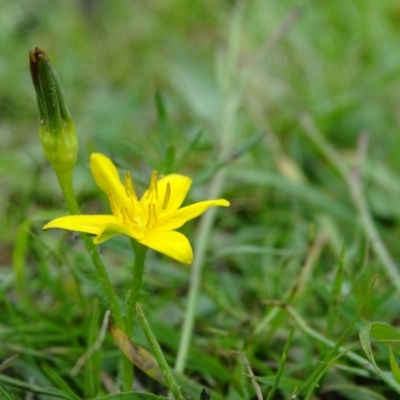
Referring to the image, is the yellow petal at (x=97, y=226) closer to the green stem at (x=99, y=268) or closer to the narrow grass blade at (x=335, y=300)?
the green stem at (x=99, y=268)

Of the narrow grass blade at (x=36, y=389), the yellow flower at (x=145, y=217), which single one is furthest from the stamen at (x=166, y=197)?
the narrow grass blade at (x=36, y=389)

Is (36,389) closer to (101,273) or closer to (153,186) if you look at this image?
(101,273)

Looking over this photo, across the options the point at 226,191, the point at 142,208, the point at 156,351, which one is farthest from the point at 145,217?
the point at 226,191

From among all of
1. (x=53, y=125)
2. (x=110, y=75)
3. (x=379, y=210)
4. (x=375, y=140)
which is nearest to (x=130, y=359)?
(x=53, y=125)

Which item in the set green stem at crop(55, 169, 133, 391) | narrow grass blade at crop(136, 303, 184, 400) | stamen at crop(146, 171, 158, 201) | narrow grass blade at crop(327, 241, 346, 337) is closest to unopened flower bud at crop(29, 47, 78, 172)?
green stem at crop(55, 169, 133, 391)

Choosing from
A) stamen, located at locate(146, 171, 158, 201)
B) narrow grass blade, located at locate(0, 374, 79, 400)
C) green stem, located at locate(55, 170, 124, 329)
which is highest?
stamen, located at locate(146, 171, 158, 201)

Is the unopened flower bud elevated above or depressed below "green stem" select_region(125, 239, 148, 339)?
above

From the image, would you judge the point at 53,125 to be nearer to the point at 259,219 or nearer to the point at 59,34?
the point at 259,219

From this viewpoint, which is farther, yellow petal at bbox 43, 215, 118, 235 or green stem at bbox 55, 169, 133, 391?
green stem at bbox 55, 169, 133, 391

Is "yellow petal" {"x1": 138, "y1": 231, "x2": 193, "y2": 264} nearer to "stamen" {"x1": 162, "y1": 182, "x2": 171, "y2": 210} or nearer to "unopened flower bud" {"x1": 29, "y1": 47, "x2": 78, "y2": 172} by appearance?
"stamen" {"x1": 162, "y1": 182, "x2": 171, "y2": 210}
